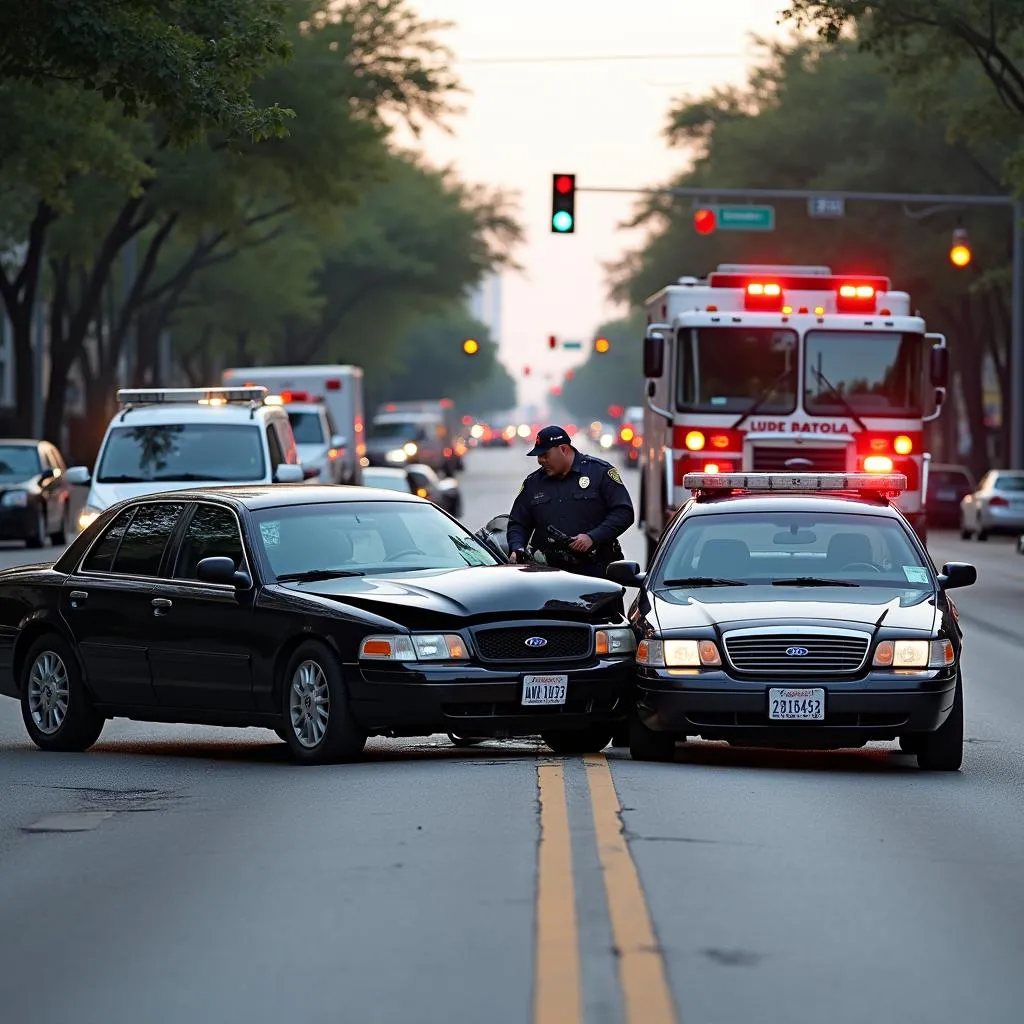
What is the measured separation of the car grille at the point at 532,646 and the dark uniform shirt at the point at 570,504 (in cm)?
213

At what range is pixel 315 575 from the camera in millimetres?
13172

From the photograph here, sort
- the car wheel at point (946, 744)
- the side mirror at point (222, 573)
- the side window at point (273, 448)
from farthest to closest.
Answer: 1. the side window at point (273, 448)
2. the side mirror at point (222, 573)
3. the car wheel at point (946, 744)

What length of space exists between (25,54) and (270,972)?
57.5 ft

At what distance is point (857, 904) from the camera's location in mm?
8430

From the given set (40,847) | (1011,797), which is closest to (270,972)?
(40,847)

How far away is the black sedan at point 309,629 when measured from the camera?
12.4 meters

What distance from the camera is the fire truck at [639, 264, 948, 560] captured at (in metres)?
25.3

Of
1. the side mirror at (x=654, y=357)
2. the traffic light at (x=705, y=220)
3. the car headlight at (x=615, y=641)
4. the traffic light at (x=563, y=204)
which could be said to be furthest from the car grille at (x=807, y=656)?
the traffic light at (x=705, y=220)

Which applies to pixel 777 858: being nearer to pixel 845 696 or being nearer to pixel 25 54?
pixel 845 696

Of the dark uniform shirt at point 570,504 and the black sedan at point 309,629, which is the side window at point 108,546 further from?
the dark uniform shirt at point 570,504

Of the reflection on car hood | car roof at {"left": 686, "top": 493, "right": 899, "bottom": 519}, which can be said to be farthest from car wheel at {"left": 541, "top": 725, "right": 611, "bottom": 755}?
car roof at {"left": 686, "top": 493, "right": 899, "bottom": 519}

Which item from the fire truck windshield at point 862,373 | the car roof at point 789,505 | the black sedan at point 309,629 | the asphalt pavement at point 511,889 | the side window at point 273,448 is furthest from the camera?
the fire truck windshield at point 862,373

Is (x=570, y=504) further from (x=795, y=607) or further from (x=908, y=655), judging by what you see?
(x=908, y=655)

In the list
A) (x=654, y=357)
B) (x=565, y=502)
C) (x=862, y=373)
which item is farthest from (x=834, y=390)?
(x=565, y=502)
